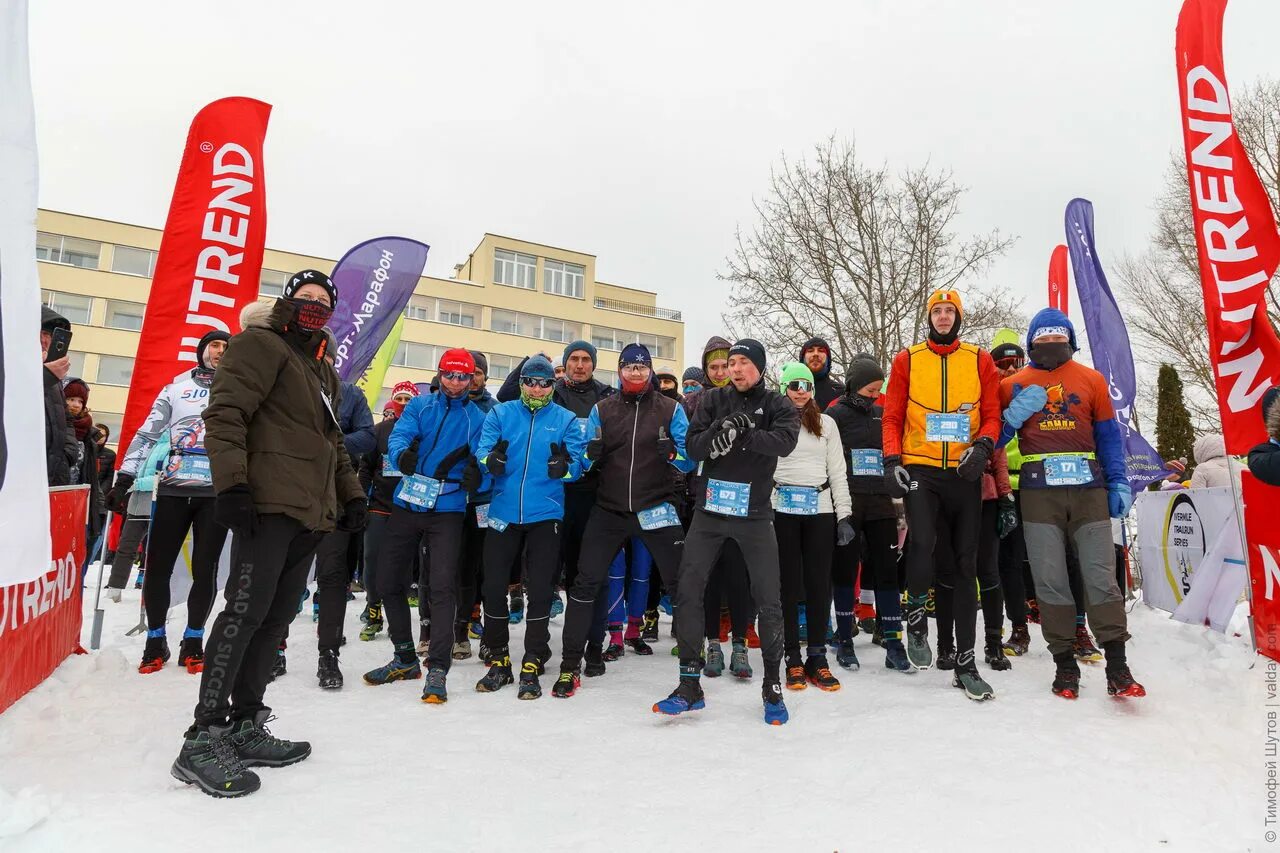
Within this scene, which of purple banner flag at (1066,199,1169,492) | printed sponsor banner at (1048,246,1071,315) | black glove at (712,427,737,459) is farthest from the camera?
printed sponsor banner at (1048,246,1071,315)

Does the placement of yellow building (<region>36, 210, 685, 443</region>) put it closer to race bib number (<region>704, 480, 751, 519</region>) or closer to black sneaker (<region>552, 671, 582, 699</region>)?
black sneaker (<region>552, 671, 582, 699</region>)

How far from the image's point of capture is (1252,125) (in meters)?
18.0

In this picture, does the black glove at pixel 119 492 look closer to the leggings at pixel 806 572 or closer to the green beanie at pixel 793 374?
the leggings at pixel 806 572

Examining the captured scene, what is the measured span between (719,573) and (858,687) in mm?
1198

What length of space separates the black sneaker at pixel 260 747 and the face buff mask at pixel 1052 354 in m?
4.79

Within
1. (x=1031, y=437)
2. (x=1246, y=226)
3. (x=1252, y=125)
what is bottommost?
(x=1031, y=437)

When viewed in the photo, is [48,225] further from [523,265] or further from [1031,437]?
[1031,437]

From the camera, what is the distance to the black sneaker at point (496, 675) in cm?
460

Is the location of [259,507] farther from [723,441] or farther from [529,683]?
[723,441]

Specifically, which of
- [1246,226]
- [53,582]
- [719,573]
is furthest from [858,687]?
[53,582]

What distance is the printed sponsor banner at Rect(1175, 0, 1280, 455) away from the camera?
4609 mm

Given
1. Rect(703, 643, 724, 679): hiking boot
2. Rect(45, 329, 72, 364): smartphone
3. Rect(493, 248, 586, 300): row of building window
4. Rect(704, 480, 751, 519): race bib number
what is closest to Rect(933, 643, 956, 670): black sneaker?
Rect(703, 643, 724, 679): hiking boot

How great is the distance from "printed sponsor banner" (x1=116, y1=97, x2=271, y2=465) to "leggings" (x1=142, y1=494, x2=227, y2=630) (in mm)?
1572

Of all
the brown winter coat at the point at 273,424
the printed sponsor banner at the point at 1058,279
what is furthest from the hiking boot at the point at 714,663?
A: the printed sponsor banner at the point at 1058,279
